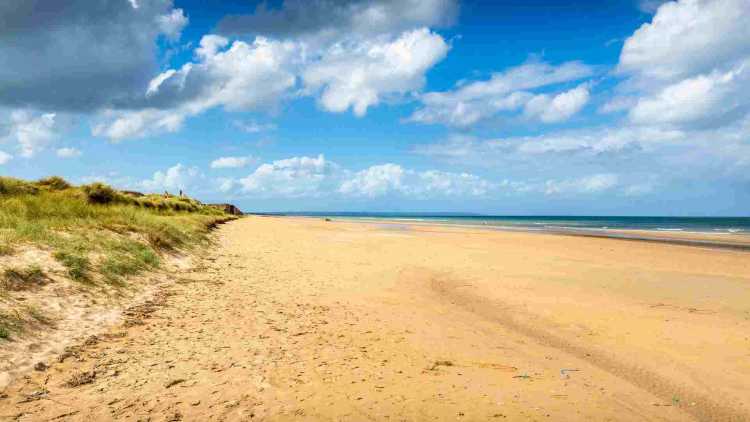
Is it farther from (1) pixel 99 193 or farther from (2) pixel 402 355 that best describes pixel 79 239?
(1) pixel 99 193

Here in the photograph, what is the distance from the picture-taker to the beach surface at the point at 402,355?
5078 mm

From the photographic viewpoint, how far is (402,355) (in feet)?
23.0

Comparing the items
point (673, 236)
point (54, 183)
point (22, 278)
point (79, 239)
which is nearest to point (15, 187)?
point (54, 183)

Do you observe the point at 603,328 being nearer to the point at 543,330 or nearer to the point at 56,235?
the point at 543,330

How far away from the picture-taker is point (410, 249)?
24.2 metres

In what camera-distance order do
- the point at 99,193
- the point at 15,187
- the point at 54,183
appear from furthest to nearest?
1. the point at 99,193
2. the point at 54,183
3. the point at 15,187

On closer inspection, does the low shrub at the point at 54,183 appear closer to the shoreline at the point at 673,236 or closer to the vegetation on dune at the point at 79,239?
the vegetation on dune at the point at 79,239

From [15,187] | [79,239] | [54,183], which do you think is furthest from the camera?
[54,183]

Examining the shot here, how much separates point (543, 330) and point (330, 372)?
17.0 feet

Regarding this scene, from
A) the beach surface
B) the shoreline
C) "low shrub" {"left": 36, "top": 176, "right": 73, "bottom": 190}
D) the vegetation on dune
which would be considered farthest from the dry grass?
the shoreline

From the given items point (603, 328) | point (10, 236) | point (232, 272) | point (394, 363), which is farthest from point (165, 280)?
point (603, 328)

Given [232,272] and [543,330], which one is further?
[232,272]

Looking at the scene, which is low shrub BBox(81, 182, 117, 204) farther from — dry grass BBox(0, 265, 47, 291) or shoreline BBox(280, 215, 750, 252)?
shoreline BBox(280, 215, 750, 252)

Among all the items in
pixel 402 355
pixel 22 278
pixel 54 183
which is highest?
pixel 54 183
